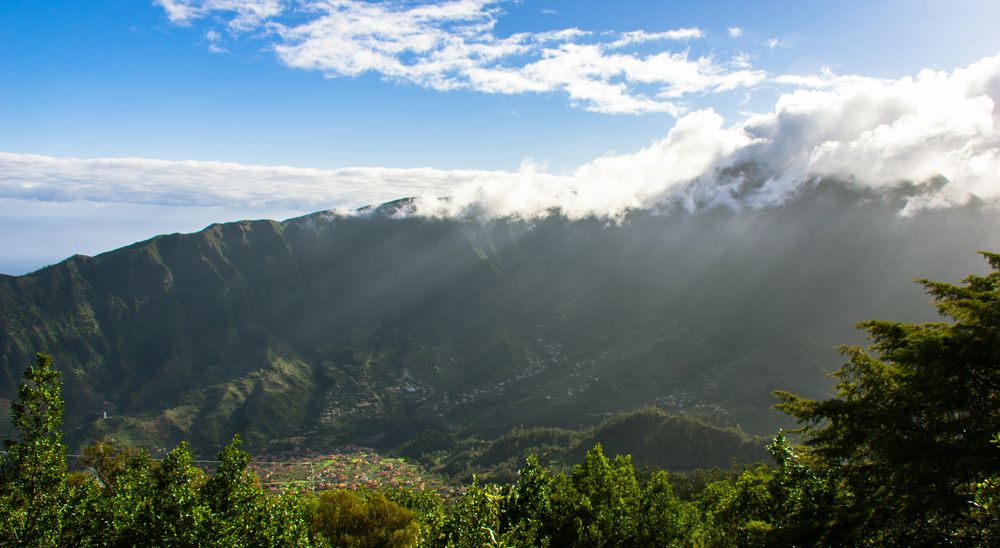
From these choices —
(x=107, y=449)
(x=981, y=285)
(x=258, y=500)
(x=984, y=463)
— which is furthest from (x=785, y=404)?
(x=107, y=449)

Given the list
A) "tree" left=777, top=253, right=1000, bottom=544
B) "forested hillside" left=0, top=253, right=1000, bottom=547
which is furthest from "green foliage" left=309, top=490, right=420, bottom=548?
"tree" left=777, top=253, right=1000, bottom=544

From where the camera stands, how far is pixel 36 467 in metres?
26.1

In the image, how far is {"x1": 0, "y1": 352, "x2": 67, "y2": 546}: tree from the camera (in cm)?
2491

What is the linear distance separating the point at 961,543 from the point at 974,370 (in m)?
9.54

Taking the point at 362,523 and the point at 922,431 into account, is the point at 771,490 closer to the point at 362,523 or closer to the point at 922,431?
the point at 922,431

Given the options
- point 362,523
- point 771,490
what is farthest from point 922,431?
point 362,523

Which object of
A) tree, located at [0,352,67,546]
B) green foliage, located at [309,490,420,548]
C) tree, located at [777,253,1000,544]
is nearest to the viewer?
tree, located at [0,352,67,546]

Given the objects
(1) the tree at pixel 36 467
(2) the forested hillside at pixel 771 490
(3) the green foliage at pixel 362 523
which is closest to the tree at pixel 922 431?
(2) the forested hillside at pixel 771 490

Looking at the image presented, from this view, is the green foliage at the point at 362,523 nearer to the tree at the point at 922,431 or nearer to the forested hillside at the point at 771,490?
the forested hillside at the point at 771,490

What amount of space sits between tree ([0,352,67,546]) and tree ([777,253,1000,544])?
129 feet

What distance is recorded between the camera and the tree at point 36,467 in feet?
Answer: 81.7

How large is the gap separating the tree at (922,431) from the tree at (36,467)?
39.2 m

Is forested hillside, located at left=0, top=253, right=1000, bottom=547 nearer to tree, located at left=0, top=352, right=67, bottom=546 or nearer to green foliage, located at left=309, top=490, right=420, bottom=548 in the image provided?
tree, located at left=0, top=352, right=67, bottom=546

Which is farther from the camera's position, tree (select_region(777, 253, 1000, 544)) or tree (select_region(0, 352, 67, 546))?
tree (select_region(777, 253, 1000, 544))
